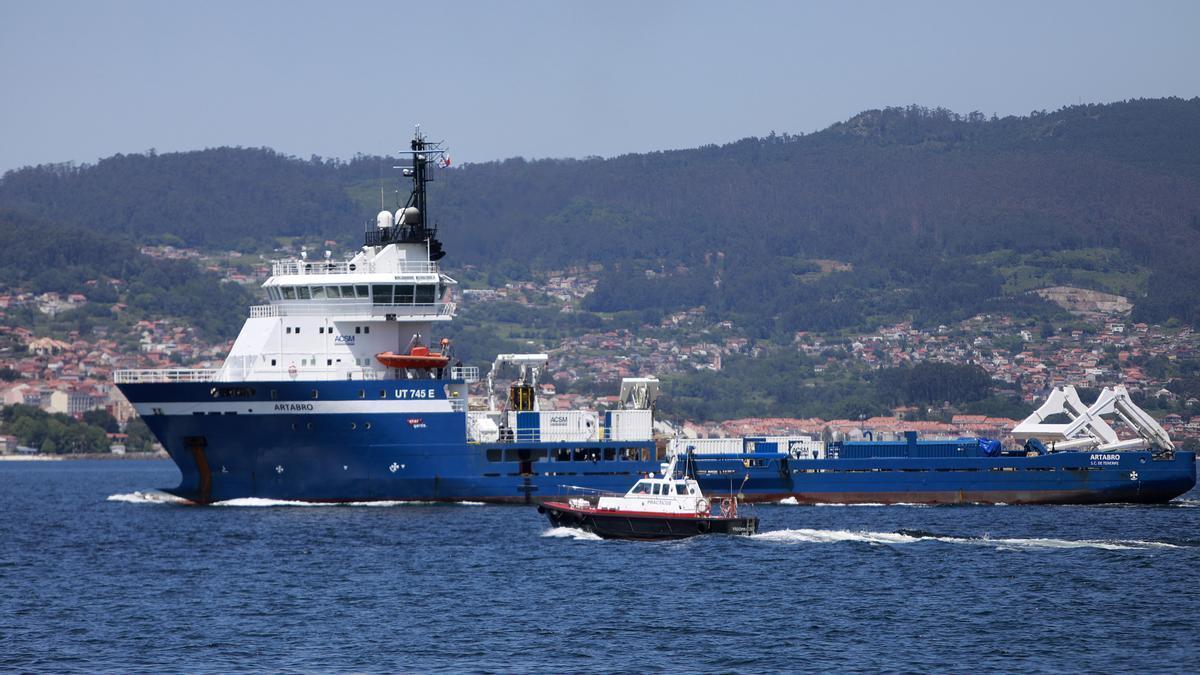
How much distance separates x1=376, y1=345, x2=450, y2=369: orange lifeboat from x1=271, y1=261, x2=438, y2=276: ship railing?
3003 mm

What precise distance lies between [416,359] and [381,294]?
2.74 m

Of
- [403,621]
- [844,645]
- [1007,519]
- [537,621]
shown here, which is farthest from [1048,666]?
[1007,519]

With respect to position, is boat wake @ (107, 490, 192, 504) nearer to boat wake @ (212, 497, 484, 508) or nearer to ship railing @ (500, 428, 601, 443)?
boat wake @ (212, 497, 484, 508)

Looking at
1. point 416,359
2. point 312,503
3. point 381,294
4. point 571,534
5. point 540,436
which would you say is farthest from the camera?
point 381,294

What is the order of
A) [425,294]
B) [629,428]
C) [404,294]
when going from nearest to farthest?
[404,294], [425,294], [629,428]

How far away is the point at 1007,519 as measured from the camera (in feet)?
174

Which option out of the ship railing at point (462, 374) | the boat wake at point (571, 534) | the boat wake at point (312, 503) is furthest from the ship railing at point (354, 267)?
the boat wake at point (571, 534)

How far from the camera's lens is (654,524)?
149 feet

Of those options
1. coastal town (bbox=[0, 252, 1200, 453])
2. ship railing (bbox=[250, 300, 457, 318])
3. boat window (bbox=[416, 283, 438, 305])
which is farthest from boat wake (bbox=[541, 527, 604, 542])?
coastal town (bbox=[0, 252, 1200, 453])

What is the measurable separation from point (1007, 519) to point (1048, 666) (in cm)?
2448

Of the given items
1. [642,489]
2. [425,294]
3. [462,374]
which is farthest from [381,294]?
[642,489]

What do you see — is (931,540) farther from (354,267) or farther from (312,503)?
(354,267)

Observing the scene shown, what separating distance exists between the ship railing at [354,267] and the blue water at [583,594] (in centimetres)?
859

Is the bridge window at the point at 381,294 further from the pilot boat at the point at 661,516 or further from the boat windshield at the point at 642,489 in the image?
the pilot boat at the point at 661,516
